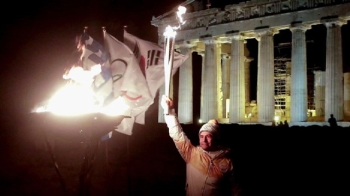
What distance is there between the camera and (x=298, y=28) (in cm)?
3647

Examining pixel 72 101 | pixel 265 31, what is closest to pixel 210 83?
pixel 265 31

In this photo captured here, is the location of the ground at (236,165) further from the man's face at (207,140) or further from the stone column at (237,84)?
the stone column at (237,84)

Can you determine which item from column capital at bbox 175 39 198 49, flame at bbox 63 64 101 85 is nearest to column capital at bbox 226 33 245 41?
column capital at bbox 175 39 198 49

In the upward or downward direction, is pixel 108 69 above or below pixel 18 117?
above

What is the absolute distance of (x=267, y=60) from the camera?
125ft

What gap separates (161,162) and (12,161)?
8.24 metres

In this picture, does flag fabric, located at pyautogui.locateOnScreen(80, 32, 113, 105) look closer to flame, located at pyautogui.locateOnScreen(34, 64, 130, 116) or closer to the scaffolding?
flame, located at pyautogui.locateOnScreen(34, 64, 130, 116)

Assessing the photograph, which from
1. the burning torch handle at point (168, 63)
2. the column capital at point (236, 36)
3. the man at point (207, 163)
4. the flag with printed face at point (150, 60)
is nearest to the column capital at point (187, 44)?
the column capital at point (236, 36)

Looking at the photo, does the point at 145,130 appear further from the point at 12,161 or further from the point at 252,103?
the point at 252,103

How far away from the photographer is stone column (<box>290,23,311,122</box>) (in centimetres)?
3531

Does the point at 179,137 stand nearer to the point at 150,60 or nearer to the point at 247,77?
the point at 150,60

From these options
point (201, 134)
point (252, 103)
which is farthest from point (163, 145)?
point (252, 103)

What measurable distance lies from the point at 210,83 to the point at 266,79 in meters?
6.85

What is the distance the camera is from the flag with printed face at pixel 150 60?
10.0 meters
